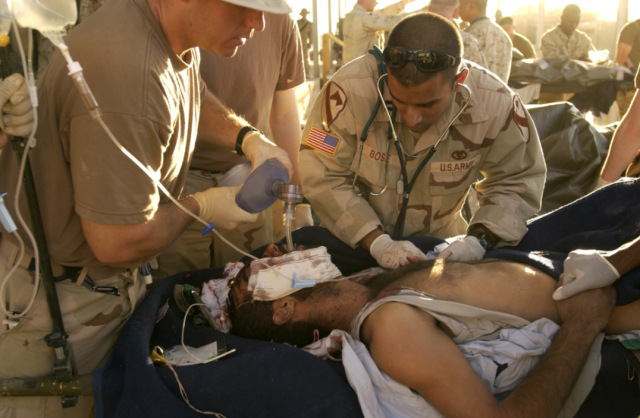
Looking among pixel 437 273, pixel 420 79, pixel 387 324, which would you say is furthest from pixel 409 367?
pixel 420 79

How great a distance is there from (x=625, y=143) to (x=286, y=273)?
259cm

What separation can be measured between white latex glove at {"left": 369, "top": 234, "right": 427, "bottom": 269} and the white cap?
120 cm

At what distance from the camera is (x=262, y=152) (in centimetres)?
212

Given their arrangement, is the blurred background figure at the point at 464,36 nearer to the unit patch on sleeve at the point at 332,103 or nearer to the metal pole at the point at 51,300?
the unit patch on sleeve at the point at 332,103

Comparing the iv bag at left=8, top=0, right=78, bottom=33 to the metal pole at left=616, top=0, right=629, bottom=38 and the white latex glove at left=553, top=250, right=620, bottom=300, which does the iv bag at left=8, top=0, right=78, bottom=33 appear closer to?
the white latex glove at left=553, top=250, right=620, bottom=300

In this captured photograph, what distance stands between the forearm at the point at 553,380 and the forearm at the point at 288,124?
7.14 ft

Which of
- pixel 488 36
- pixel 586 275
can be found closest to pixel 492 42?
pixel 488 36

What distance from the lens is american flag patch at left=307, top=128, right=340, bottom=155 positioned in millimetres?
2604

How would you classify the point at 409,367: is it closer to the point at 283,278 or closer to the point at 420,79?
the point at 283,278

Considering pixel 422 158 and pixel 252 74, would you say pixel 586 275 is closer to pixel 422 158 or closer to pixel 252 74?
pixel 422 158

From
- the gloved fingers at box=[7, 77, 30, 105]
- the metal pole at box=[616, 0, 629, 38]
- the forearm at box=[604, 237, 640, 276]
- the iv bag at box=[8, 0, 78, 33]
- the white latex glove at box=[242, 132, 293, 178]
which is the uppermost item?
the metal pole at box=[616, 0, 629, 38]

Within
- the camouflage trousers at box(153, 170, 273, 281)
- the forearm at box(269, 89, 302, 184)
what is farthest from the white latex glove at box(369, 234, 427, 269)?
the forearm at box(269, 89, 302, 184)

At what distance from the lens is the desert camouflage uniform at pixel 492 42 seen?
563cm

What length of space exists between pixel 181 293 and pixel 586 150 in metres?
4.21
